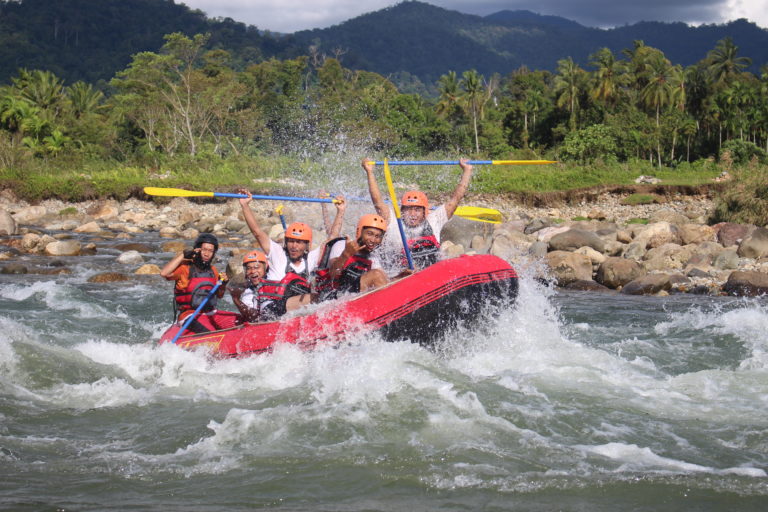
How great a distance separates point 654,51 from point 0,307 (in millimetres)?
47753

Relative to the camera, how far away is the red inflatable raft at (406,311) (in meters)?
6.36

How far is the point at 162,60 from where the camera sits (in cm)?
4097

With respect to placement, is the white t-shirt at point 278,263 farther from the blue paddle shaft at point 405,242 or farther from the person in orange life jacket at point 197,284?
the blue paddle shaft at point 405,242

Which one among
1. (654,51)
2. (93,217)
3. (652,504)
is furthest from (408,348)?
(654,51)

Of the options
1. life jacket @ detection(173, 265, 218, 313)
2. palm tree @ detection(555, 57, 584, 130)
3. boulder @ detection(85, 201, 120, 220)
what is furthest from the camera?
palm tree @ detection(555, 57, 584, 130)

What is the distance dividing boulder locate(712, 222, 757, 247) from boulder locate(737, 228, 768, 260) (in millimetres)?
1010

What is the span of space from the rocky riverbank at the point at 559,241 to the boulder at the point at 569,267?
0.7 inches

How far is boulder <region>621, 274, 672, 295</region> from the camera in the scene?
38.6 ft

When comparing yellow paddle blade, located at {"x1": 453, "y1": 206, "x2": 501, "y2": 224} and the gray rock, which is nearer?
yellow paddle blade, located at {"x1": 453, "y1": 206, "x2": 501, "y2": 224}

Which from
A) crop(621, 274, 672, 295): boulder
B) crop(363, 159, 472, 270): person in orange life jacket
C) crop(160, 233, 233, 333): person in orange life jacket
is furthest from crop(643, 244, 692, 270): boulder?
crop(160, 233, 233, 333): person in orange life jacket

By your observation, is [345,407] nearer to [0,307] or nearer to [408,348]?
[408,348]

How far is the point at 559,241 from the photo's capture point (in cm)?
1471

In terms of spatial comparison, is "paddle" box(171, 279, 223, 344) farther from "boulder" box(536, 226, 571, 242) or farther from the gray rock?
"boulder" box(536, 226, 571, 242)

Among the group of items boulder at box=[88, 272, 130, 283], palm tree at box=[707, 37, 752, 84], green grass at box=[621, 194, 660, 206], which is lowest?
green grass at box=[621, 194, 660, 206]
